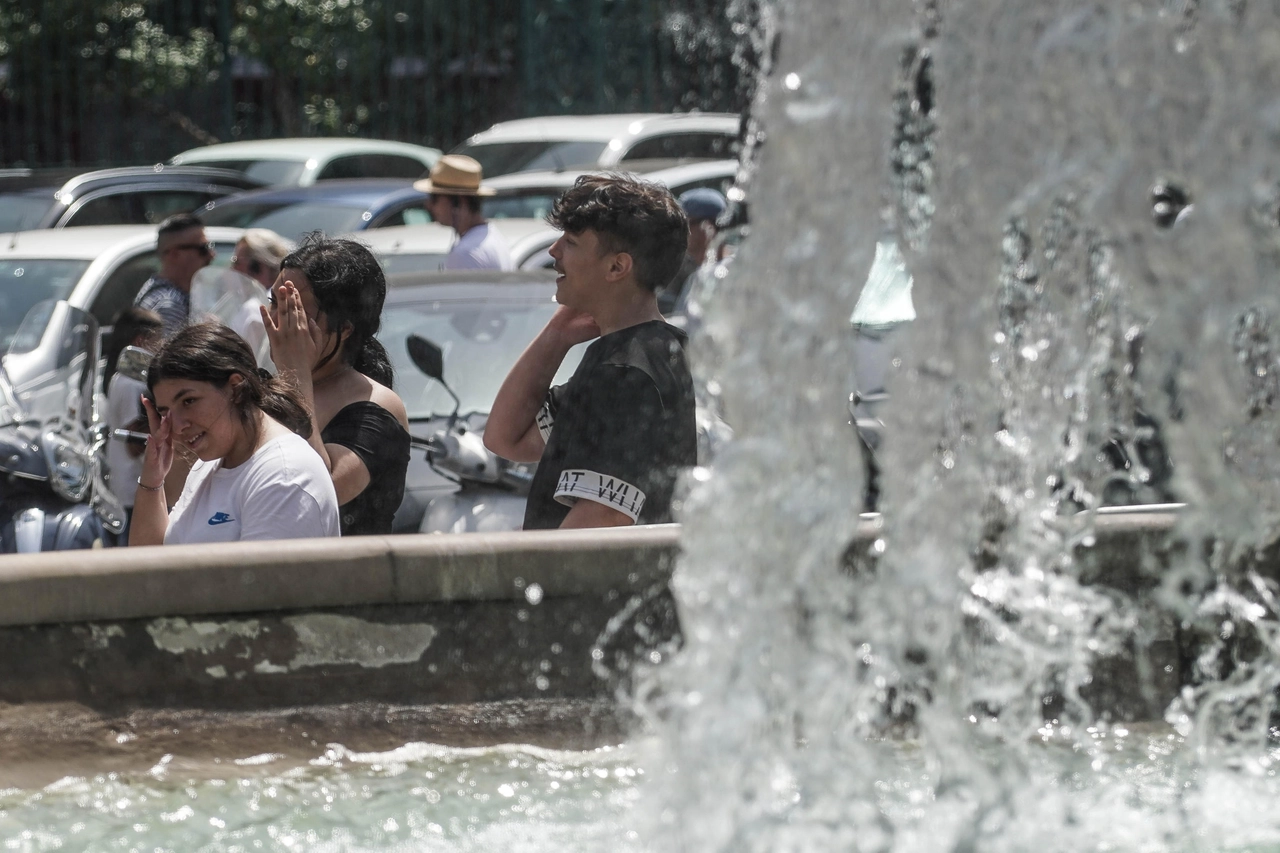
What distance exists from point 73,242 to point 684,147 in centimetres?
738

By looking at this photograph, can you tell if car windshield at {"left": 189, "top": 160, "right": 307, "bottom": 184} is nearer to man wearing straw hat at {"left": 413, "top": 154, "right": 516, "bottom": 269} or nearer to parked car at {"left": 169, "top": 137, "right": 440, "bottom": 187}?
parked car at {"left": 169, "top": 137, "right": 440, "bottom": 187}

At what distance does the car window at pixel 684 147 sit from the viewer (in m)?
15.1

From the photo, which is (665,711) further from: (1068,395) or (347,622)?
(1068,395)

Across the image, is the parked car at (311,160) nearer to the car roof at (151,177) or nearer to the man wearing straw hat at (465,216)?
the car roof at (151,177)

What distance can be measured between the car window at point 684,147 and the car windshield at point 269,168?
3232 millimetres

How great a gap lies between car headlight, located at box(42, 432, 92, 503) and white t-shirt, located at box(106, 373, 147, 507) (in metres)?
0.42

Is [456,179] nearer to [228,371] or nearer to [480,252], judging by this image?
[480,252]

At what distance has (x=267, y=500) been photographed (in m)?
4.14

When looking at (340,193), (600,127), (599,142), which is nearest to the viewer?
(340,193)

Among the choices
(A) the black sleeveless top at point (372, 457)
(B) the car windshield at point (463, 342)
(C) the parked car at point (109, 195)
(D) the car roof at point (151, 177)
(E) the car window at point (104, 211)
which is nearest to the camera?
(A) the black sleeveless top at point (372, 457)

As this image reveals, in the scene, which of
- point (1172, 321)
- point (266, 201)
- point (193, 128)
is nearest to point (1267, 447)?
point (1172, 321)

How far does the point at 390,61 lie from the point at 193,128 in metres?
3.38

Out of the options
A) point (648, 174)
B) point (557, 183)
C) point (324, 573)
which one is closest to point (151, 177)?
point (557, 183)

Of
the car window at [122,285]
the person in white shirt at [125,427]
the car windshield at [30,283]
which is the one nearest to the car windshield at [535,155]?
the car window at [122,285]
